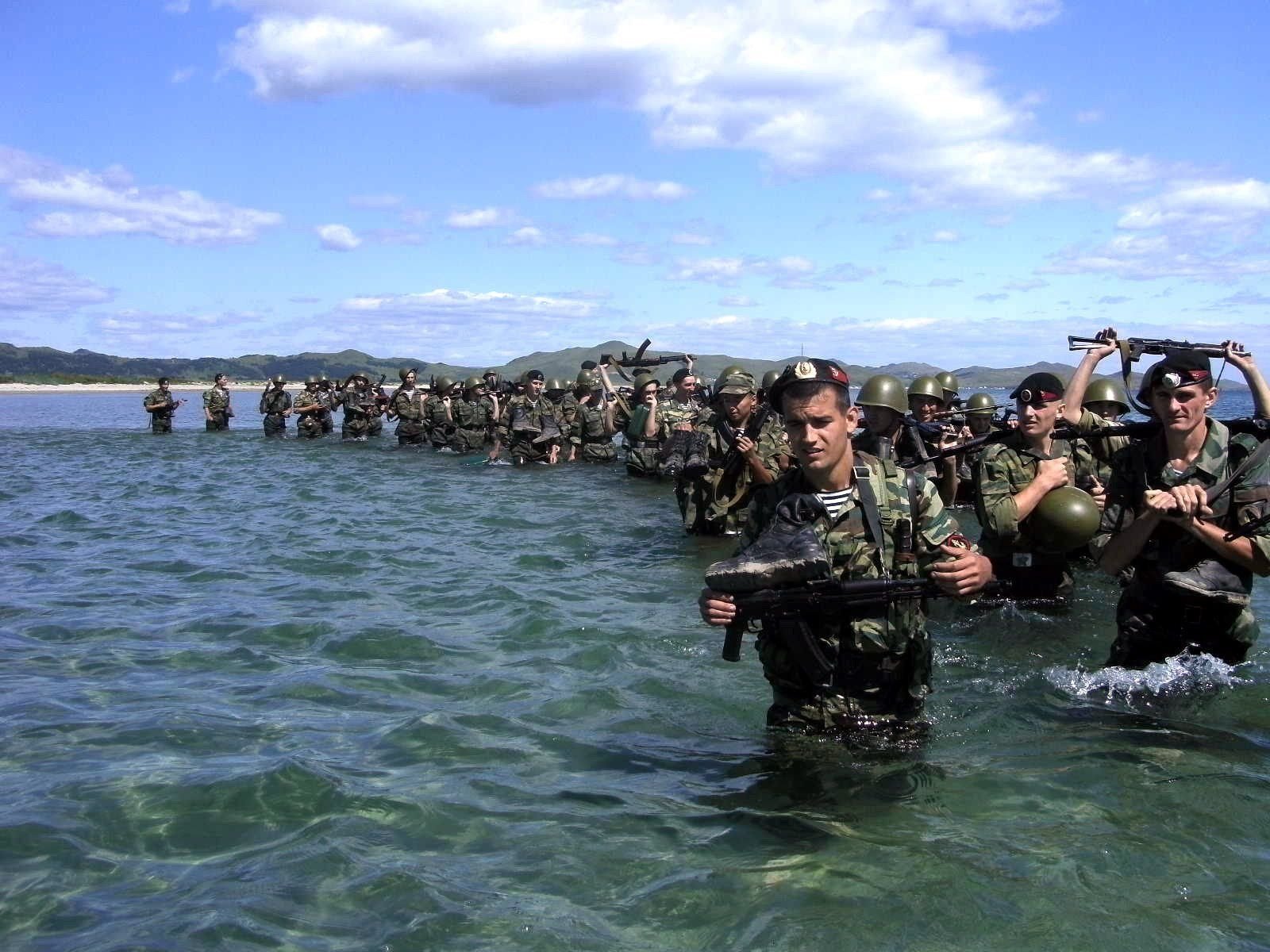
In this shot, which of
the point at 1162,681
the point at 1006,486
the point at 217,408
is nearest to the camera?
the point at 1162,681

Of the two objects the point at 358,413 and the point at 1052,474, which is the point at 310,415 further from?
the point at 1052,474

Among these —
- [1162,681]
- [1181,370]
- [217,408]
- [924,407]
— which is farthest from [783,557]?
[217,408]

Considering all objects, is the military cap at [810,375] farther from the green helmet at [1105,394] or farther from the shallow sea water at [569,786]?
the green helmet at [1105,394]

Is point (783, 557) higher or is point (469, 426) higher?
point (783, 557)

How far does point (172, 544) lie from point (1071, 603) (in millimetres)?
10221

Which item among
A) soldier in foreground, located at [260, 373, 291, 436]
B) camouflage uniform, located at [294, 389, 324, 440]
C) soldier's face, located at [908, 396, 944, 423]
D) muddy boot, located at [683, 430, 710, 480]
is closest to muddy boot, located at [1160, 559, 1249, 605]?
soldier's face, located at [908, 396, 944, 423]

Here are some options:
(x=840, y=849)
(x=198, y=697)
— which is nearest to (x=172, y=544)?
(x=198, y=697)

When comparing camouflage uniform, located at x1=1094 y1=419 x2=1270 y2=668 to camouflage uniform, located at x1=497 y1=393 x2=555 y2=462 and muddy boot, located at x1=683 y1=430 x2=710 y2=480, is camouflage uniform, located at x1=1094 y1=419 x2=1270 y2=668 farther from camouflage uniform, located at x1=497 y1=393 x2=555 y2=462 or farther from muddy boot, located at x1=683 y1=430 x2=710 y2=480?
camouflage uniform, located at x1=497 y1=393 x2=555 y2=462

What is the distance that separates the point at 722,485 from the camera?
506 inches

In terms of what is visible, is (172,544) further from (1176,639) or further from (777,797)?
(1176,639)

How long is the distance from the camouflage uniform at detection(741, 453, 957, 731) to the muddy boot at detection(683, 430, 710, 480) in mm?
7052

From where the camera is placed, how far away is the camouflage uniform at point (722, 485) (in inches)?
458

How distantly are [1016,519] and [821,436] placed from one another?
273 centimetres

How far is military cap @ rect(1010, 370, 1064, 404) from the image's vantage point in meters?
7.63
